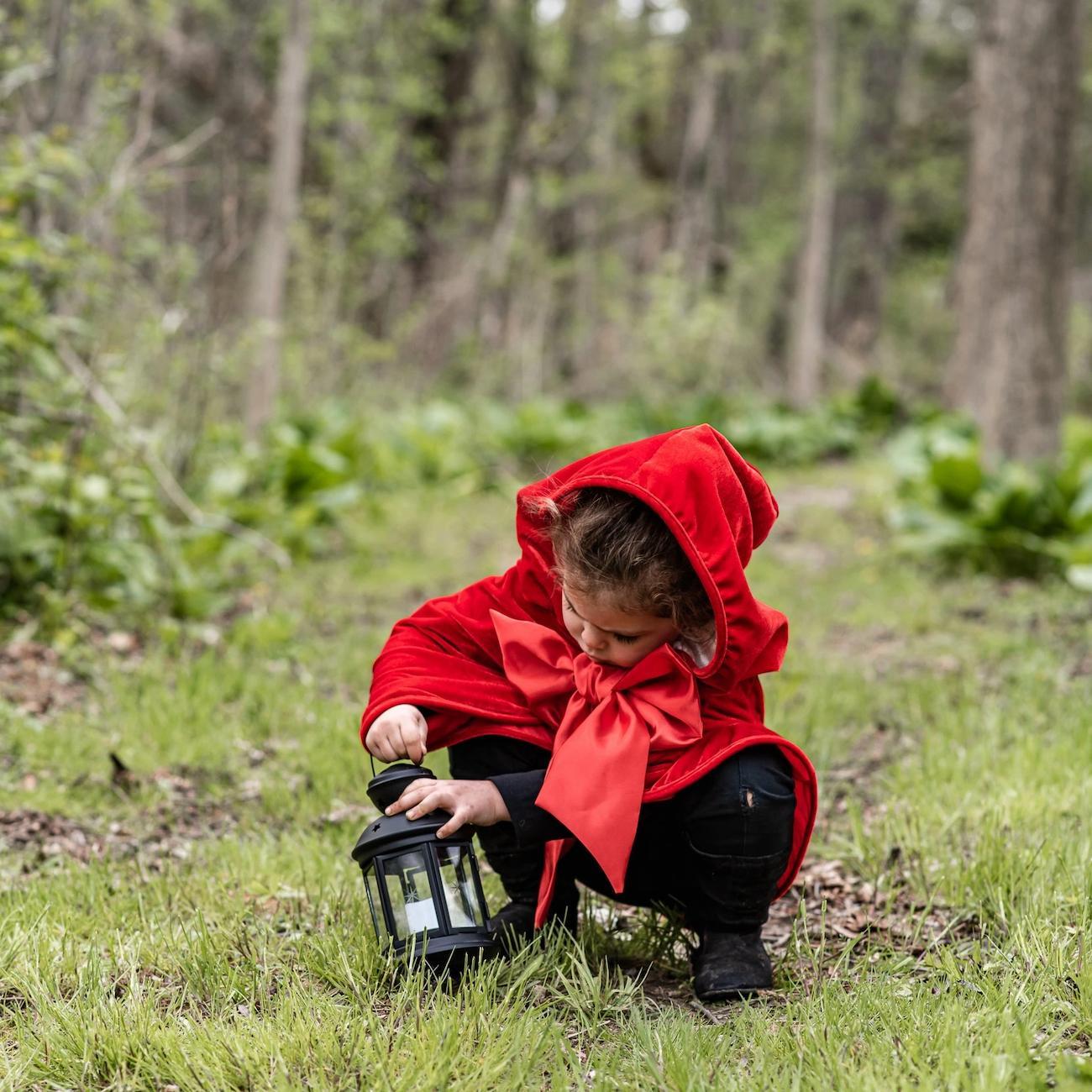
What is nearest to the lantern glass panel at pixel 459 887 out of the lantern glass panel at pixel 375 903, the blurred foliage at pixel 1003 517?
the lantern glass panel at pixel 375 903

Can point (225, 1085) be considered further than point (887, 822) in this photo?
No

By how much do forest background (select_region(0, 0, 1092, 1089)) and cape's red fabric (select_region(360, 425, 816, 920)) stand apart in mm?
279

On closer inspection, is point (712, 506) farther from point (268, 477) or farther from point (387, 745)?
point (268, 477)

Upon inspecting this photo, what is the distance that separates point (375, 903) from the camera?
2258mm

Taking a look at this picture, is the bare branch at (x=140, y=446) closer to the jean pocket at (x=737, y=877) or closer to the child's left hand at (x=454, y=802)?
the child's left hand at (x=454, y=802)

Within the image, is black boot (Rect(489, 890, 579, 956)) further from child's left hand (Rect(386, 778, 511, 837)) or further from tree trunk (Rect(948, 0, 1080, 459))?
tree trunk (Rect(948, 0, 1080, 459))

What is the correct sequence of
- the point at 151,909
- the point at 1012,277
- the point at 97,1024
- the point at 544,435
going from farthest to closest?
the point at 544,435 < the point at 1012,277 < the point at 151,909 < the point at 97,1024

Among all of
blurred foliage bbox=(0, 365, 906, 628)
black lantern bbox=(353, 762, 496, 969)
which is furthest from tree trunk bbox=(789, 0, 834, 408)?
black lantern bbox=(353, 762, 496, 969)

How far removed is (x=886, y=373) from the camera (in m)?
23.7

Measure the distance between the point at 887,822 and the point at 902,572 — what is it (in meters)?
3.74

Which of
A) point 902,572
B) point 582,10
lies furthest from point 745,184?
point 902,572

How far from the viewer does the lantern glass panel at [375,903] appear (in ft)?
7.22

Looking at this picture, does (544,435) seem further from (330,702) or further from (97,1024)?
(97,1024)

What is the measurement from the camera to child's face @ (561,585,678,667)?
2.17 metres
